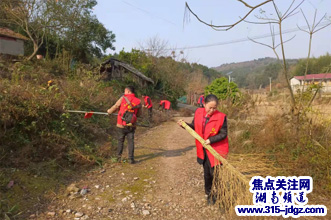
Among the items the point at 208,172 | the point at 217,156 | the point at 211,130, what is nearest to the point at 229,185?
the point at 217,156

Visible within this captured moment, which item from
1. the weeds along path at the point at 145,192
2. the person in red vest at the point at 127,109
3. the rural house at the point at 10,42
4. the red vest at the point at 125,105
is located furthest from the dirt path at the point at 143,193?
the rural house at the point at 10,42

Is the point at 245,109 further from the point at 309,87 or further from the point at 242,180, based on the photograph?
the point at 242,180

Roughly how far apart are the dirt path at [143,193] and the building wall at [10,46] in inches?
501

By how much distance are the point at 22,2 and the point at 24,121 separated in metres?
9.92

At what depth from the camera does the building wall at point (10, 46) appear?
46.7ft

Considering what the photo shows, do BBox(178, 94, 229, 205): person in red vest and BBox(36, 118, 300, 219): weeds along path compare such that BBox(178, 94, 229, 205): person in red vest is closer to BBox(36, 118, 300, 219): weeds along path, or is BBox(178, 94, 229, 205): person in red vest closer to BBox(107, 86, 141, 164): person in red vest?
BBox(36, 118, 300, 219): weeds along path

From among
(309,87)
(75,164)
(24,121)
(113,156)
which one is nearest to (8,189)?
(75,164)

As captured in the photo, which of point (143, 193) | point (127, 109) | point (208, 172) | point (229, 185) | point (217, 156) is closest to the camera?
point (229, 185)

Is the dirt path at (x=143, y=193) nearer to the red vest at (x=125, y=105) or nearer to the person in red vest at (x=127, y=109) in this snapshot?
the person in red vest at (x=127, y=109)

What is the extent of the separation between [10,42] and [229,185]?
1617 cm

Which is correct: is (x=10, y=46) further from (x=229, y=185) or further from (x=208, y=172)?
(x=229, y=185)

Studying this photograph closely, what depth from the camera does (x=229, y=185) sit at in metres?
3.26

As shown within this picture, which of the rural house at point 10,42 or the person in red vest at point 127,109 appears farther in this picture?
the rural house at point 10,42

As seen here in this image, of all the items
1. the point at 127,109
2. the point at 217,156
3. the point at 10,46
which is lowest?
the point at 217,156
